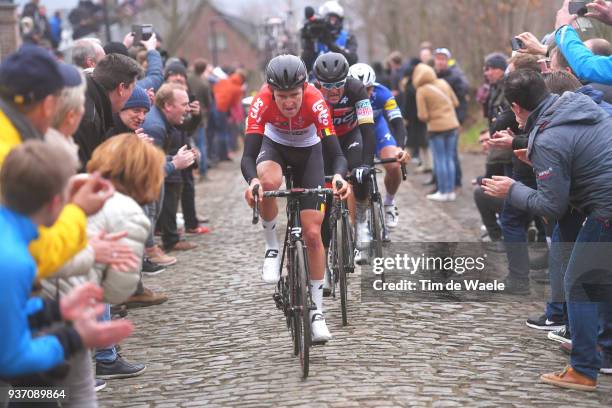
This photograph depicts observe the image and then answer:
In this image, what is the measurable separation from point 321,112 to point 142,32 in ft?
11.4

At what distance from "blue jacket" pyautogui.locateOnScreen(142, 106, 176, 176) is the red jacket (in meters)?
12.6

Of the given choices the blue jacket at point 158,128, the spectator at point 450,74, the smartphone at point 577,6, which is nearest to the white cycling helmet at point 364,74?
the blue jacket at point 158,128

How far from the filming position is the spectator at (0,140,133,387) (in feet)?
12.7

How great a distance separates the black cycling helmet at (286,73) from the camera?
289 inches

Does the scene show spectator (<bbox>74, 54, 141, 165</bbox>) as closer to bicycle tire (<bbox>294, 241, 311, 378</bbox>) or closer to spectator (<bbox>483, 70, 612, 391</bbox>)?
bicycle tire (<bbox>294, 241, 311, 378</bbox>)

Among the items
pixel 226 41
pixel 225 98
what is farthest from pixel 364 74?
pixel 226 41

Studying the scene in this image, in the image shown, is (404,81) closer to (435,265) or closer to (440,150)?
(440,150)

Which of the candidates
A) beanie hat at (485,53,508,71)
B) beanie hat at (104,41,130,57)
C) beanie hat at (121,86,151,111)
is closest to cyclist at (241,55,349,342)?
beanie hat at (121,86,151,111)

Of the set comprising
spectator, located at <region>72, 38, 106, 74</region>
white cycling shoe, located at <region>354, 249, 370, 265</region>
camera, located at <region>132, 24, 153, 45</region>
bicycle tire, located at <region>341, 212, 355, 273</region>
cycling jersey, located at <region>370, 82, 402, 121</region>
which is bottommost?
white cycling shoe, located at <region>354, 249, 370, 265</region>

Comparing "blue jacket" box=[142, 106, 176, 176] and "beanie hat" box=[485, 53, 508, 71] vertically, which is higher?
"beanie hat" box=[485, 53, 508, 71]

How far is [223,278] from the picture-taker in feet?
35.4

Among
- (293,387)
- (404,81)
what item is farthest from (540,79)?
(404,81)

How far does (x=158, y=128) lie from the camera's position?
35.7 feet

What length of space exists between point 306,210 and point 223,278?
3576 millimetres
